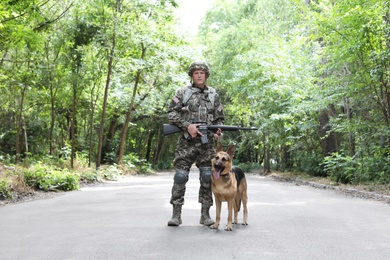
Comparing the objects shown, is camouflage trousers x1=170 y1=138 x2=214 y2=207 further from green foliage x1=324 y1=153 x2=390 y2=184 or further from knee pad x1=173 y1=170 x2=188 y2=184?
green foliage x1=324 y1=153 x2=390 y2=184

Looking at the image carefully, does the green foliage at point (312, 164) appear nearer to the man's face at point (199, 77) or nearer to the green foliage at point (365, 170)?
the green foliage at point (365, 170)

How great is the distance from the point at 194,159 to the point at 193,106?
2.60ft

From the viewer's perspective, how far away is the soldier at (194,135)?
6688 millimetres

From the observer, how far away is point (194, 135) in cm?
655

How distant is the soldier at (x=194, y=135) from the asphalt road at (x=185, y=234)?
389mm

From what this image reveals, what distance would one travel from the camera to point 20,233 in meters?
6.34

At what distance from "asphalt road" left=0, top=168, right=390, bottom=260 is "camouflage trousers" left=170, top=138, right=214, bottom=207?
1.40ft

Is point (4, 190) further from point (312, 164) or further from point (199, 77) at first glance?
point (312, 164)

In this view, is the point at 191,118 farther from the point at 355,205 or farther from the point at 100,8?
the point at 100,8

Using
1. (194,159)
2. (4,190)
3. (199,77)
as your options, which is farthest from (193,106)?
(4,190)

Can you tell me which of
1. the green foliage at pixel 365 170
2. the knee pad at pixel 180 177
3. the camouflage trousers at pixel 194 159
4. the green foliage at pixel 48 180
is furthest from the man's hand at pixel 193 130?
the green foliage at pixel 365 170

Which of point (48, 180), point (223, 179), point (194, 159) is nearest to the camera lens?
point (223, 179)

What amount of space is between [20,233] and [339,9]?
1116 cm

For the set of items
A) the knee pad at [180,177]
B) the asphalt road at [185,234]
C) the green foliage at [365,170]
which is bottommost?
the asphalt road at [185,234]
